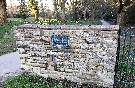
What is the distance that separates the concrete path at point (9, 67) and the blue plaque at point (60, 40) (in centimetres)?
212

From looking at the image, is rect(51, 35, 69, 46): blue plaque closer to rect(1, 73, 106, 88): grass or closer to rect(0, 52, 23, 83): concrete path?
rect(1, 73, 106, 88): grass

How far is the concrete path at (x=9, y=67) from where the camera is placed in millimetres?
4762

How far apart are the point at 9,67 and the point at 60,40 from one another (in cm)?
303

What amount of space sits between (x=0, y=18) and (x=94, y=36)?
14.5 m

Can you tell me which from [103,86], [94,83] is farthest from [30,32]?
[103,86]

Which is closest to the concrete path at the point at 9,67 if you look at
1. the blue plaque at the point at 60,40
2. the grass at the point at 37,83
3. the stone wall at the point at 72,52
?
the grass at the point at 37,83

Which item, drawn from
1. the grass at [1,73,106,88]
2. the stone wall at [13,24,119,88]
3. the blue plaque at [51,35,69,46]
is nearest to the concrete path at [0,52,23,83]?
the grass at [1,73,106,88]

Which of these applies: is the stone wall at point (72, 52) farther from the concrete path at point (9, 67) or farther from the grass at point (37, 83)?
the concrete path at point (9, 67)

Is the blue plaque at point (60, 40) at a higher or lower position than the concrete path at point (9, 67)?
higher

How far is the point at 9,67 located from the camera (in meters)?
5.43

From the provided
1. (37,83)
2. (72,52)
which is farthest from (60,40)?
(37,83)

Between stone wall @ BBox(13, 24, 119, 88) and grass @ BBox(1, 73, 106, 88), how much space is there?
0.52ft

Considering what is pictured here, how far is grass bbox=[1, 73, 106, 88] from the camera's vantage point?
4027 mm

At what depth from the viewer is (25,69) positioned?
15.1 feet
